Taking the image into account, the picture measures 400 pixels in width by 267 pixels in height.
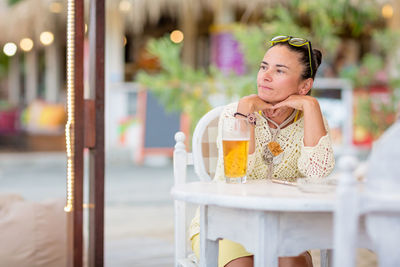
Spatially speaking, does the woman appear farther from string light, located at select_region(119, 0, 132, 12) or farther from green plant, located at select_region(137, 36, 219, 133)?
string light, located at select_region(119, 0, 132, 12)

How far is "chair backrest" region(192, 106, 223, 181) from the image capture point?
5.70 feet

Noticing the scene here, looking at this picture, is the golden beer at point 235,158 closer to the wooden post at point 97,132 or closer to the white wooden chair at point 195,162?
the white wooden chair at point 195,162

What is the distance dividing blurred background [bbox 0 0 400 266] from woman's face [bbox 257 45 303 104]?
0.44 m

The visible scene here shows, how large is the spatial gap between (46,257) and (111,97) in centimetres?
668

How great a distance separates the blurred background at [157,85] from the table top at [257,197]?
0.79 m

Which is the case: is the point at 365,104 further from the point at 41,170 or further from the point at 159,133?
the point at 41,170

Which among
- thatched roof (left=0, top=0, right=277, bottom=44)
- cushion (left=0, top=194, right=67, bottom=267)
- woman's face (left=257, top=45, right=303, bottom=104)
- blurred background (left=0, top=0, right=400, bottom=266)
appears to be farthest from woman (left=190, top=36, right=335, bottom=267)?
thatched roof (left=0, top=0, right=277, bottom=44)

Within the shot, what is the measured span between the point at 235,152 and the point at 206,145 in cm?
41

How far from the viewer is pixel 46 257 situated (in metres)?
2.15

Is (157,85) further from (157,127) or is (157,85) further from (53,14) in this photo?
(53,14)

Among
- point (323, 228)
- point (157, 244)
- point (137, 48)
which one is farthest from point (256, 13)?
point (323, 228)

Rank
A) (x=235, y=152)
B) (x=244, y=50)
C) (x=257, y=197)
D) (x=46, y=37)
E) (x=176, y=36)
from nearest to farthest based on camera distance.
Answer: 1. (x=257, y=197)
2. (x=235, y=152)
3. (x=244, y=50)
4. (x=46, y=37)
5. (x=176, y=36)

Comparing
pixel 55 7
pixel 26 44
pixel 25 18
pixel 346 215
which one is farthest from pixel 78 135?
pixel 26 44

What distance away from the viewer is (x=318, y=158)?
1.54 metres
